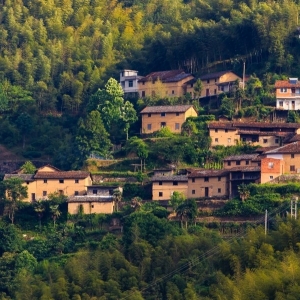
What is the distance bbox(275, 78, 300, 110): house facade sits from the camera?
2395 inches

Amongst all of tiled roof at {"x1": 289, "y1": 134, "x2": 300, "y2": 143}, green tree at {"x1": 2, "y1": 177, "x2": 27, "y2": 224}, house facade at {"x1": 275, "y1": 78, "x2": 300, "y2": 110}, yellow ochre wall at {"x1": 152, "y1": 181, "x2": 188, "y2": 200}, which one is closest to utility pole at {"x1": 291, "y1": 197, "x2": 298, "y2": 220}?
tiled roof at {"x1": 289, "y1": 134, "x2": 300, "y2": 143}

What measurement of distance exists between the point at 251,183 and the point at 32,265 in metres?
8.71

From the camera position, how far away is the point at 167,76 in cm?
6550

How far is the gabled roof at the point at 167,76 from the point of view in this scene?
65000mm

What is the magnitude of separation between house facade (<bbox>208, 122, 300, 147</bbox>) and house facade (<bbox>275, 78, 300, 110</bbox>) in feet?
6.94

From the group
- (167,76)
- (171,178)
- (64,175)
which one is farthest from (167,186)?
(167,76)

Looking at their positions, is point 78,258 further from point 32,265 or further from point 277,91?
point 277,91

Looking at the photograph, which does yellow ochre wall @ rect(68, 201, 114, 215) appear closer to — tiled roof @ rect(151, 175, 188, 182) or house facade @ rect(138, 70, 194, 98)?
tiled roof @ rect(151, 175, 188, 182)

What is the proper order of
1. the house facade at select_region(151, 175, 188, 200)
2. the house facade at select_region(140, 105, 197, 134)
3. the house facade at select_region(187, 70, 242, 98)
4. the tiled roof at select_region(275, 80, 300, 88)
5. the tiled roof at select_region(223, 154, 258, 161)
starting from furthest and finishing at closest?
1. the house facade at select_region(187, 70, 242, 98)
2. the tiled roof at select_region(275, 80, 300, 88)
3. the house facade at select_region(140, 105, 197, 134)
4. the tiled roof at select_region(223, 154, 258, 161)
5. the house facade at select_region(151, 175, 188, 200)

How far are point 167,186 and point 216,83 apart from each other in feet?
30.6

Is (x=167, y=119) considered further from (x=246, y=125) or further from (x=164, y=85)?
(x=164, y=85)

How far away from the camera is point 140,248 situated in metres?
49.7

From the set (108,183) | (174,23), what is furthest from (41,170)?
(174,23)

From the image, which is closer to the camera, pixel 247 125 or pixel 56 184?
pixel 56 184
